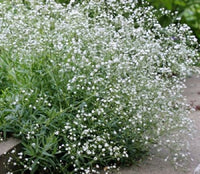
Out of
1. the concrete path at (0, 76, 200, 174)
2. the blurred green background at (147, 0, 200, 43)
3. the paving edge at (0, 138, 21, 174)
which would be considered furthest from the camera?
the blurred green background at (147, 0, 200, 43)

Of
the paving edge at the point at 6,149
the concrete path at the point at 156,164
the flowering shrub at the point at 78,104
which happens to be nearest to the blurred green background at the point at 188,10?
the concrete path at the point at 156,164

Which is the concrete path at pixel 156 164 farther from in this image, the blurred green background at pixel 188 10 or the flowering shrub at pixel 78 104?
the blurred green background at pixel 188 10

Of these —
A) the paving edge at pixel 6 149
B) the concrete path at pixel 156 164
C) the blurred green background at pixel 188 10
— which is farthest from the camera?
the blurred green background at pixel 188 10

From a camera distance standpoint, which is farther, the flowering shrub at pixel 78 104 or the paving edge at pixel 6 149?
the flowering shrub at pixel 78 104

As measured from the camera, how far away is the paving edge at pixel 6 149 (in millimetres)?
3439

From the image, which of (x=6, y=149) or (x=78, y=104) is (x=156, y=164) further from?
(x=6, y=149)

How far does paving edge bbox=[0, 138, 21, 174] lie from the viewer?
11.3 ft

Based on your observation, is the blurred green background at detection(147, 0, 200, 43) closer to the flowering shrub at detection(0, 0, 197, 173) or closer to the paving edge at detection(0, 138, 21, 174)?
the flowering shrub at detection(0, 0, 197, 173)

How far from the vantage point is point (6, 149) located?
3.49 metres

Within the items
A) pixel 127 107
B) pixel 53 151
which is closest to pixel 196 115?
pixel 127 107

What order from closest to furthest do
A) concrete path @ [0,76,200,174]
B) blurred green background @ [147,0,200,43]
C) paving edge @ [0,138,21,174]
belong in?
1. paving edge @ [0,138,21,174]
2. concrete path @ [0,76,200,174]
3. blurred green background @ [147,0,200,43]

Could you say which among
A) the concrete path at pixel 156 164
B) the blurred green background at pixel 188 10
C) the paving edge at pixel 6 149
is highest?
the paving edge at pixel 6 149

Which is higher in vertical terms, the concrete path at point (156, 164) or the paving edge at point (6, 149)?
the paving edge at point (6, 149)

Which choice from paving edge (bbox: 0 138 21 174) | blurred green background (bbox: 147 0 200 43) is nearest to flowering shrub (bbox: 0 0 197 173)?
paving edge (bbox: 0 138 21 174)
